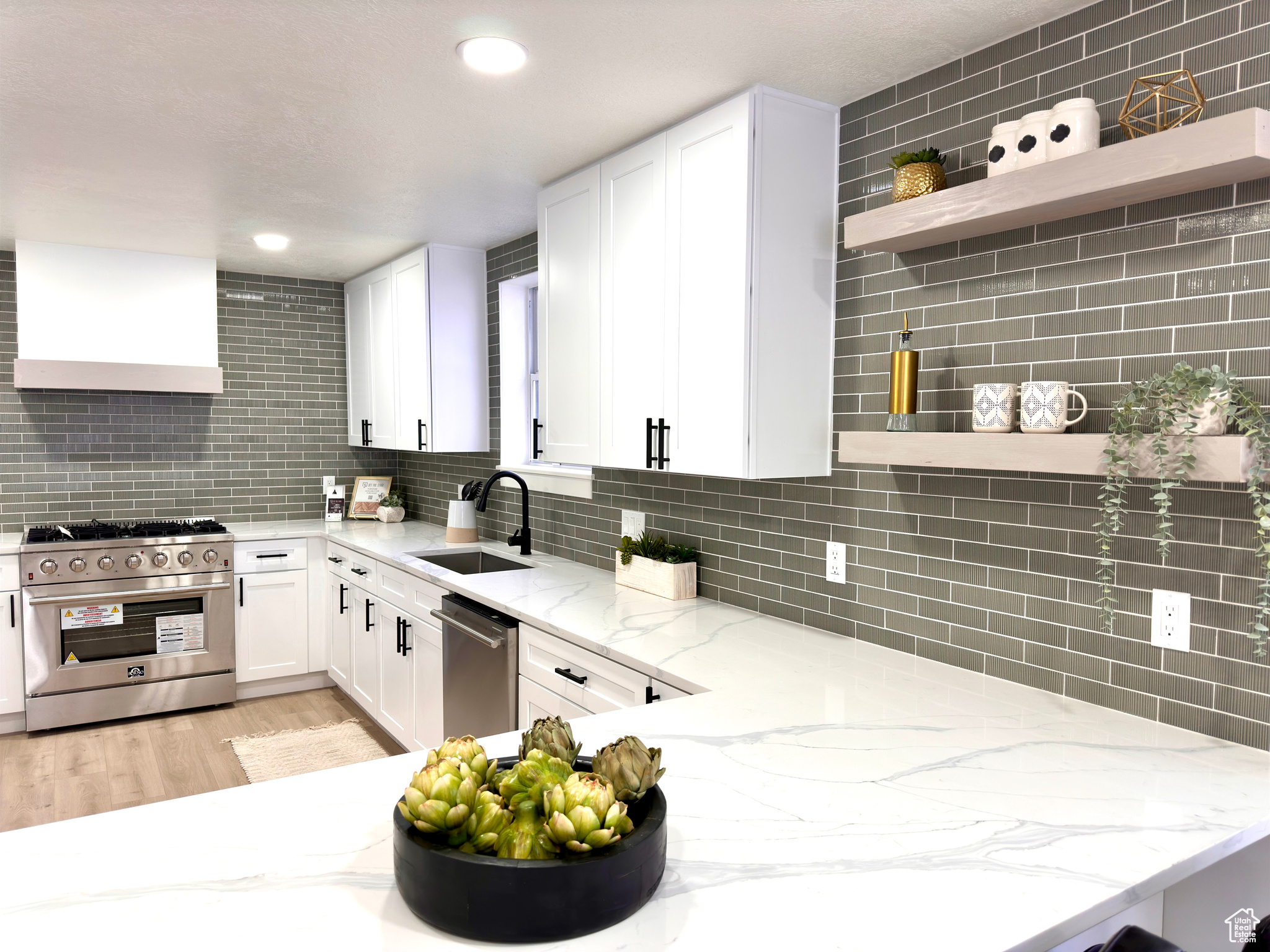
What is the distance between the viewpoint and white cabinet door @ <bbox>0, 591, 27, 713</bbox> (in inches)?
156

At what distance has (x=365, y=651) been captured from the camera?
164 inches

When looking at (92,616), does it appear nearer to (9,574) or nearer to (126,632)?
(126,632)

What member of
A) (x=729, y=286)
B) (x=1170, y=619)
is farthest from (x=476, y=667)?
(x=1170, y=619)

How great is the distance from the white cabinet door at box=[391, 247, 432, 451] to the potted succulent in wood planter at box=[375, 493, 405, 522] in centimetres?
68

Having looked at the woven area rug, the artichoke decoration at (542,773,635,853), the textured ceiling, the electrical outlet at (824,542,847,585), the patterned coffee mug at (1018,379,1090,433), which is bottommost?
the woven area rug

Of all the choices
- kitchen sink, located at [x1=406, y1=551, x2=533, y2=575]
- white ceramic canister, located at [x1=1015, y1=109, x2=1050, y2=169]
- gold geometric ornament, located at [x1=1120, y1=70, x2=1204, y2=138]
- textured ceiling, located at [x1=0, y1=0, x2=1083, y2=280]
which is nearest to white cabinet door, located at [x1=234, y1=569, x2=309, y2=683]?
kitchen sink, located at [x1=406, y1=551, x2=533, y2=575]

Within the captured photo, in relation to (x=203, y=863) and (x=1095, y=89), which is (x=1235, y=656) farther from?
(x=203, y=863)

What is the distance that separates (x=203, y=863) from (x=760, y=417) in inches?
65.1

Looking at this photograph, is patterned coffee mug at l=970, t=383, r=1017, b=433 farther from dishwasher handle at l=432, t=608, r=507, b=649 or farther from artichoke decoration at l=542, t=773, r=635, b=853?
dishwasher handle at l=432, t=608, r=507, b=649

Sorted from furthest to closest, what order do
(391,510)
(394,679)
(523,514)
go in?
(391,510) < (523,514) < (394,679)

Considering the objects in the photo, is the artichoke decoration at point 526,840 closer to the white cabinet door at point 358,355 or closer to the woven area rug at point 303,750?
the woven area rug at point 303,750

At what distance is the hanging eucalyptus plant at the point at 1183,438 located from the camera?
142 centimetres

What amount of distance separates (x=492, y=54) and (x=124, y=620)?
142 inches

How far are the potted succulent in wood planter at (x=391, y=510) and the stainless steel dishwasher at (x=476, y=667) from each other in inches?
80.5
